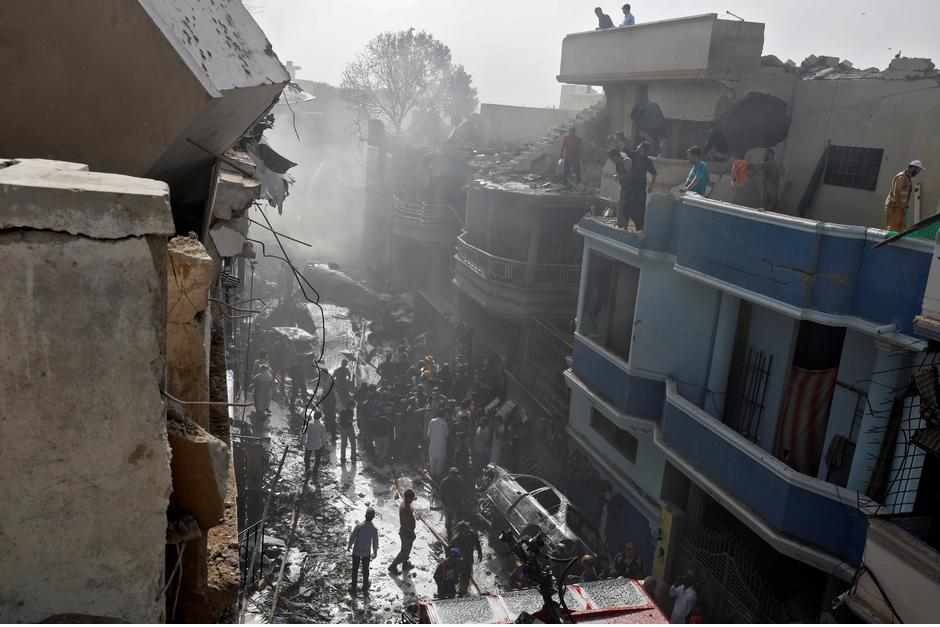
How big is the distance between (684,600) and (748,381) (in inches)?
122

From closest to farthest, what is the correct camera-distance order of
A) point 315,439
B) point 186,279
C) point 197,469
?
point 197,469, point 186,279, point 315,439

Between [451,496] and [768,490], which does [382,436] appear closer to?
[451,496]

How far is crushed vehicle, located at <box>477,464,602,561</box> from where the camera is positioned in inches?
477

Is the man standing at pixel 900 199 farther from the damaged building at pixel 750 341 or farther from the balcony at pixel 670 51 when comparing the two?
the balcony at pixel 670 51

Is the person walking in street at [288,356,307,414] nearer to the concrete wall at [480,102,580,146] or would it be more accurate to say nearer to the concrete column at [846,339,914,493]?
the concrete column at [846,339,914,493]

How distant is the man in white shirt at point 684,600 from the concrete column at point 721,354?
2314 millimetres

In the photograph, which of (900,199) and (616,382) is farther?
(616,382)

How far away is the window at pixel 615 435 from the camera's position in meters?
13.2

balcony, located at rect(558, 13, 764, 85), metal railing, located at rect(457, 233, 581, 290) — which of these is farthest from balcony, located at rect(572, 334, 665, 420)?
balcony, located at rect(558, 13, 764, 85)

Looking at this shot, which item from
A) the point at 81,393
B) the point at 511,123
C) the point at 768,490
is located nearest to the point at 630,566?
the point at 768,490

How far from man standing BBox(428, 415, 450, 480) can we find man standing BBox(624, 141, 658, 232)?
5.58 metres

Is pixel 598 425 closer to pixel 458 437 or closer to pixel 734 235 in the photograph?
pixel 458 437

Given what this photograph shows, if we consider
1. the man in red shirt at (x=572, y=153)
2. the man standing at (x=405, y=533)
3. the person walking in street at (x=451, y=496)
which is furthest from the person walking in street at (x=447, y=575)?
the man in red shirt at (x=572, y=153)

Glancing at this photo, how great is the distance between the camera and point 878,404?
26.5 ft
